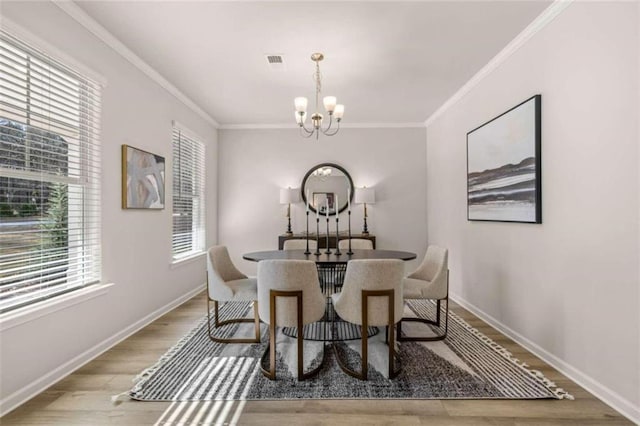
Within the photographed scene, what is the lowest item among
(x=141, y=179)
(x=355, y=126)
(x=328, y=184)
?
(x=141, y=179)

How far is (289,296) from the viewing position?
2072 millimetres

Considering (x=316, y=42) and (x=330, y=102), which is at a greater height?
(x=316, y=42)

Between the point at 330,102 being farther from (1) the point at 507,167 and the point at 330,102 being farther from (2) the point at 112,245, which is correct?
(2) the point at 112,245

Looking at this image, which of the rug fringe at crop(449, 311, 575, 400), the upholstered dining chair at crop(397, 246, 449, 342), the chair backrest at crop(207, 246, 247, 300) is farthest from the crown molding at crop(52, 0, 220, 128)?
the rug fringe at crop(449, 311, 575, 400)

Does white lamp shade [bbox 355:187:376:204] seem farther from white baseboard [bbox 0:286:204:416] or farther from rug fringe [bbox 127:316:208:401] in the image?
white baseboard [bbox 0:286:204:416]

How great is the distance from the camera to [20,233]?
191 centimetres

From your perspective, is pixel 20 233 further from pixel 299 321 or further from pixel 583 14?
pixel 583 14

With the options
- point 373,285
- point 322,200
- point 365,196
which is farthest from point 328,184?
point 373,285

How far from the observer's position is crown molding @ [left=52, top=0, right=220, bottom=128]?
7.24 ft

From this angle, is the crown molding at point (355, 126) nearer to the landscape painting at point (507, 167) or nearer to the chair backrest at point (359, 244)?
the landscape painting at point (507, 167)

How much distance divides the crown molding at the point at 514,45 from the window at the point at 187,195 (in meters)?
3.51

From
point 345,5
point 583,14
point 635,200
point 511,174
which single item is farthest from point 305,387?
point 583,14

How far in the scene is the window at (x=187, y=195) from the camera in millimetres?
3967

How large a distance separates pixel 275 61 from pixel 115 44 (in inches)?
53.6
